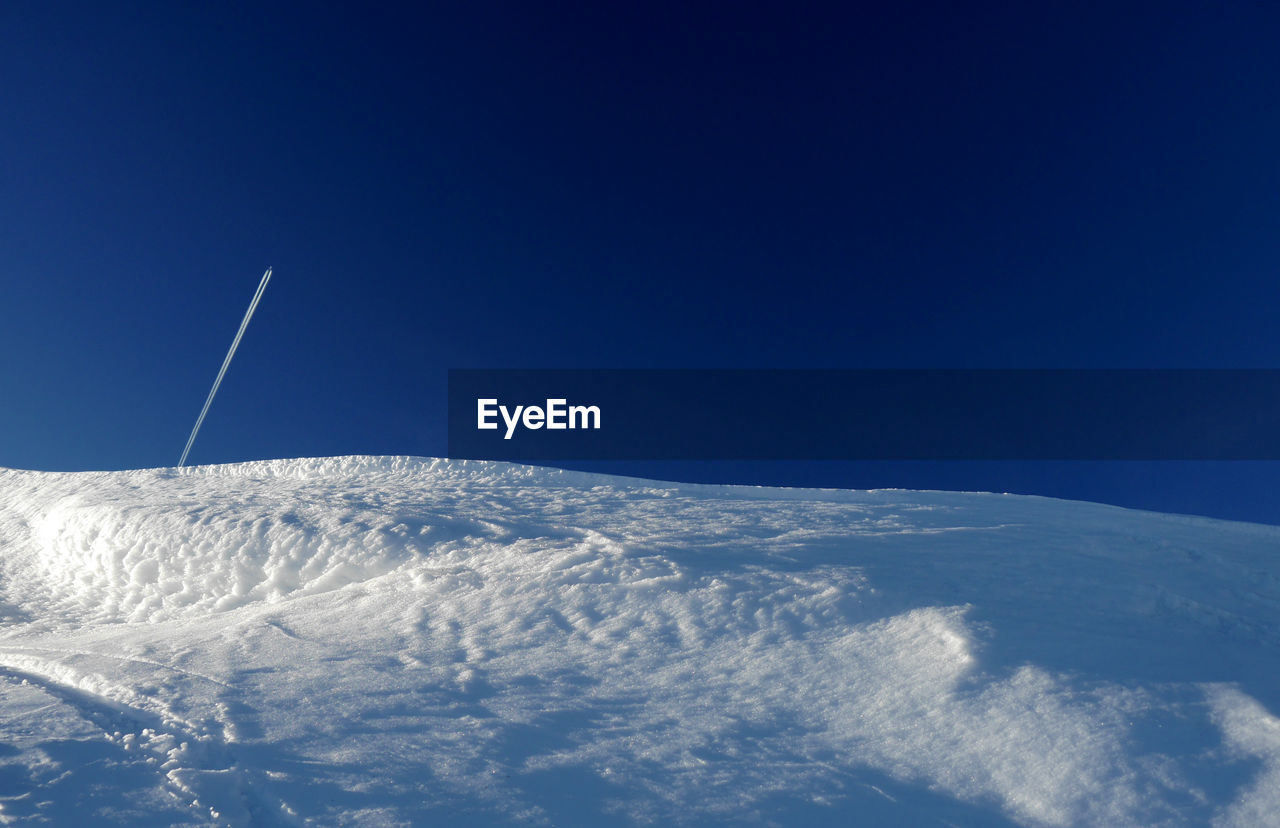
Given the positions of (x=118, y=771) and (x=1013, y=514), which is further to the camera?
(x=1013, y=514)

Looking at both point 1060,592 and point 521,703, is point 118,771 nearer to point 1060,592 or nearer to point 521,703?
point 521,703

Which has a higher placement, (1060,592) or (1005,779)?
(1060,592)

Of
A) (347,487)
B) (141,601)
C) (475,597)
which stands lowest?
(141,601)

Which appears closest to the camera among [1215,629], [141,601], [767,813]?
[767,813]

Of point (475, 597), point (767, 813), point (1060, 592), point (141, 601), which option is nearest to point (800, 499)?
point (1060, 592)

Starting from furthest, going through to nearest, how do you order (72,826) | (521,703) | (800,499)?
1. (800,499)
2. (521,703)
3. (72,826)

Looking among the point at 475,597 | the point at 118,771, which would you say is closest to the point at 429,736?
the point at 118,771
